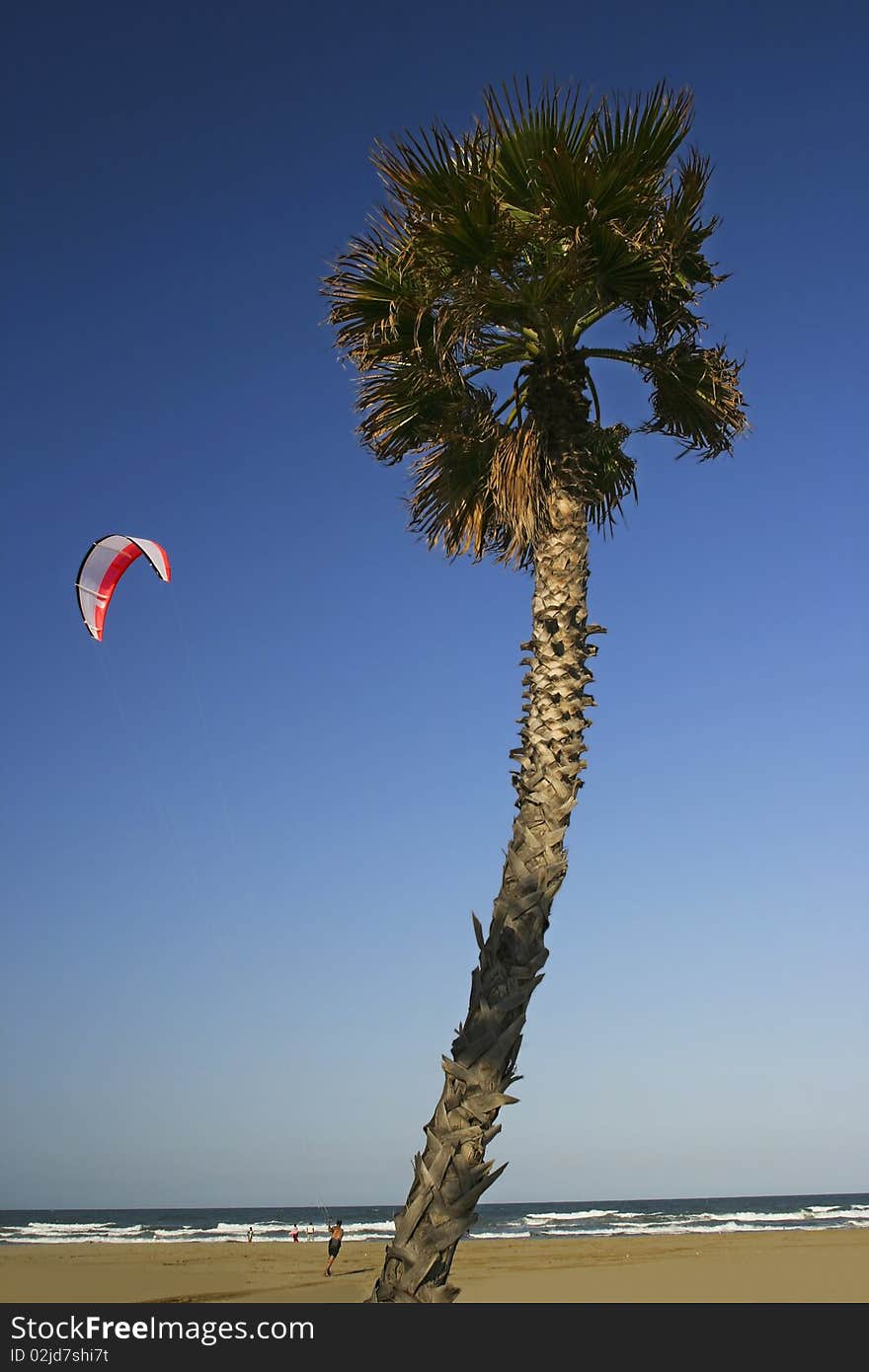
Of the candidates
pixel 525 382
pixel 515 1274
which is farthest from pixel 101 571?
pixel 515 1274

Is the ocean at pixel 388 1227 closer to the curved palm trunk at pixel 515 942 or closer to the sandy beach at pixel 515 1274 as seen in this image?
the sandy beach at pixel 515 1274

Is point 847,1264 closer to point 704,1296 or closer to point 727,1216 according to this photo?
point 704,1296

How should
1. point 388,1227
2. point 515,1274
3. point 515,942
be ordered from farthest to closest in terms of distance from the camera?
point 388,1227 < point 515,1274 < point 515,942

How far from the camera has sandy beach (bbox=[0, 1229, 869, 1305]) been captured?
65.5ft

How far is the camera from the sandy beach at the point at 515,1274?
65.5 feet

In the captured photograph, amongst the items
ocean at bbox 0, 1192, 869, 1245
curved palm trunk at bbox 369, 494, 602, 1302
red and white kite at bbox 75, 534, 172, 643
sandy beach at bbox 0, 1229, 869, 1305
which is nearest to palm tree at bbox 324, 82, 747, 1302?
curved palm trunk at bbox 369, 494, 602, 1302

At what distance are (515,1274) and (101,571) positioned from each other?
65.5 ft

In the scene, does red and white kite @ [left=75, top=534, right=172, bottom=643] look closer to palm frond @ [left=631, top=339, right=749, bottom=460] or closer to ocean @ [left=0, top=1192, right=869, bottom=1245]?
palm frond @ [left=631, top=339, right=749, bottom=460]

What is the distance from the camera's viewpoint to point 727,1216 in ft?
228

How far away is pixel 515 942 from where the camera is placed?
21.0 feet

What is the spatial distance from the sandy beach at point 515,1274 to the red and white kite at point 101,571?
10.0m

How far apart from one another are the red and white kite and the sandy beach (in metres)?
10.0

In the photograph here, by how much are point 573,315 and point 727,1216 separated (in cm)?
7369

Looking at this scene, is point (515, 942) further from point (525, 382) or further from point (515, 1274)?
point (515, 1274)
